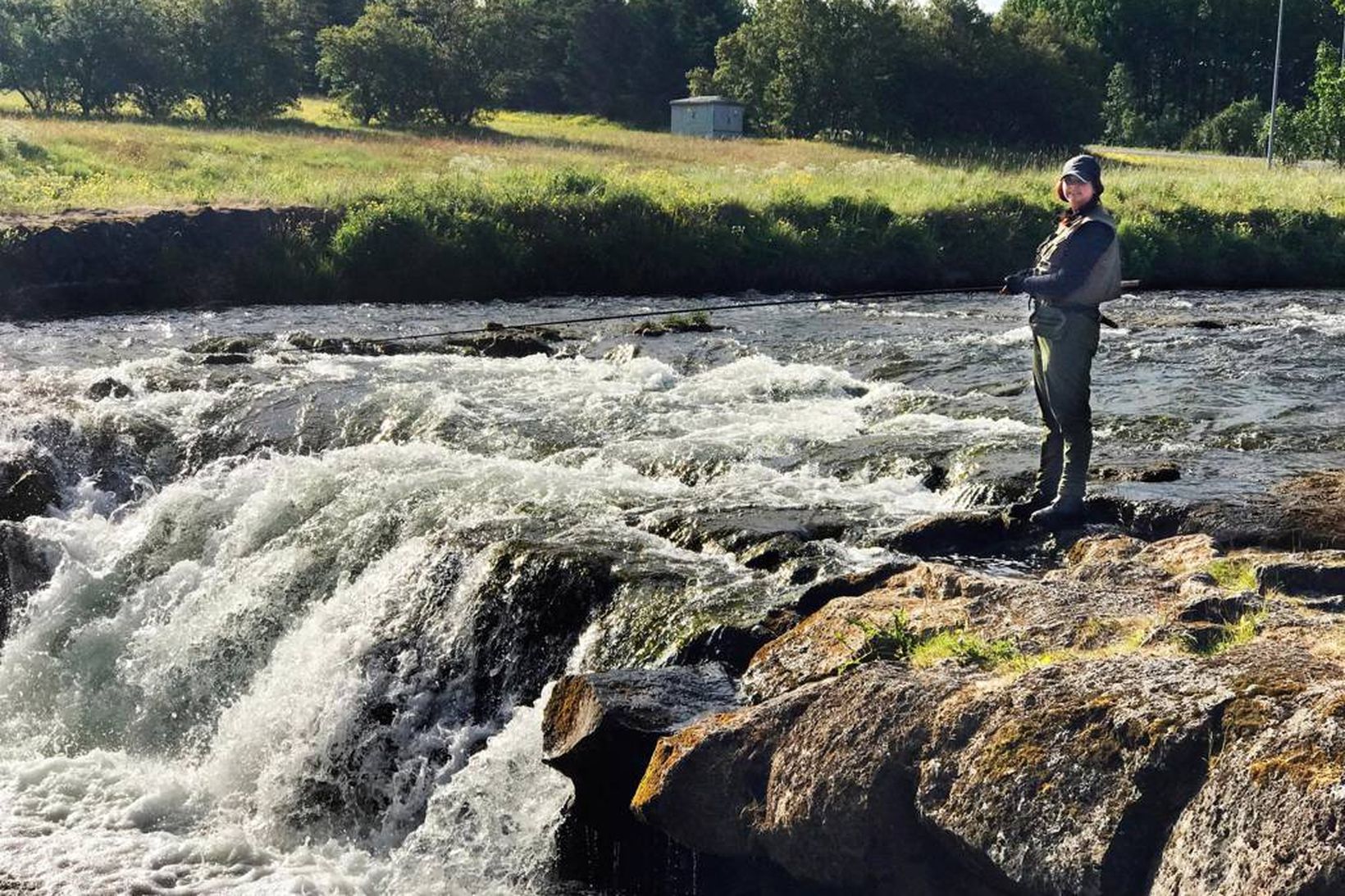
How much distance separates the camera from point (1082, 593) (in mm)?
8648

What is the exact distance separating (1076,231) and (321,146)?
130 ft

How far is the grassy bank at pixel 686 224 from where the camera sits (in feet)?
91.2

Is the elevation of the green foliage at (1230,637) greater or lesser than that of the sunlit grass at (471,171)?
lesser

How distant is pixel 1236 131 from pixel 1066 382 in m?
69.4

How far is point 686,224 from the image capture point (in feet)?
97.1

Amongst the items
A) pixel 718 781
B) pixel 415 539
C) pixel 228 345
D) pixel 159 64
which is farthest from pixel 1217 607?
pixel 159 64

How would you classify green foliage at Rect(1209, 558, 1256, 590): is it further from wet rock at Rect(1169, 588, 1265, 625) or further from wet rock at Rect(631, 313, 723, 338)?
wet rock at Rect(631, 313, 723, 338)

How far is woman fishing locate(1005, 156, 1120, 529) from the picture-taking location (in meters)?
10.0

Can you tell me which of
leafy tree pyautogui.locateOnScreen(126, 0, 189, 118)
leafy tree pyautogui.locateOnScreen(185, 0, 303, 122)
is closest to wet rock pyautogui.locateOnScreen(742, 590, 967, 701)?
leafy tree pyautogui.locateOnScreen(185, 0, 303, 122)

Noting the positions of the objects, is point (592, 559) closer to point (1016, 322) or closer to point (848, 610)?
point (848, 610)

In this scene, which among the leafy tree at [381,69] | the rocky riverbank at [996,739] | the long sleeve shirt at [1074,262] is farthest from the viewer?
the leafy tree at [381,69]

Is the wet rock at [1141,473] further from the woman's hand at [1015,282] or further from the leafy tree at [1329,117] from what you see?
the leafy tree at [1329,117]

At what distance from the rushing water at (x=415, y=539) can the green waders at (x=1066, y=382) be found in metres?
1.11

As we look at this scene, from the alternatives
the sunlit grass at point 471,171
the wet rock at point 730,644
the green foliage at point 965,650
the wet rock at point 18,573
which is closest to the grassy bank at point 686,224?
the sunlit grass at point 471,171
